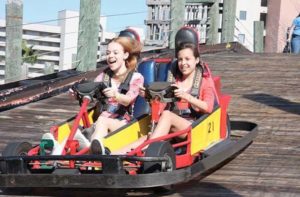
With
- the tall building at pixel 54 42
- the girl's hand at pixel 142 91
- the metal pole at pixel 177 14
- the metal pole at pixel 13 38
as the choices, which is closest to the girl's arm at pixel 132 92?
the girl's hand at pixel 142 91

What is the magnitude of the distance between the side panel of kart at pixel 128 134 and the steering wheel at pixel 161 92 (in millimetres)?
286

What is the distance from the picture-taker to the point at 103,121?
185 inches

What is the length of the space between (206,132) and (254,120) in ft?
5.56

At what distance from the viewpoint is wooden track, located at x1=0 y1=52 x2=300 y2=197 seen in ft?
14.6

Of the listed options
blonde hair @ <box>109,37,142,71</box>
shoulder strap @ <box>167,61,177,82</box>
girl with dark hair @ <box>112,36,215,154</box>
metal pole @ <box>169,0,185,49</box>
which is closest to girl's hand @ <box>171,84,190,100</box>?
girl with dark hair @ <box>112,36,215,154</box>

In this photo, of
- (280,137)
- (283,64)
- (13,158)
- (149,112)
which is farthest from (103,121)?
(283,64)

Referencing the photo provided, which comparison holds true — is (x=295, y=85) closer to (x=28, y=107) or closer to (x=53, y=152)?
(x=28, y=107)

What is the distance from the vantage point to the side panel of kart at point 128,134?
4.52 meters

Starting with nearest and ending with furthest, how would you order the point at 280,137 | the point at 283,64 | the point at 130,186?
the point at 130,186, the point at 280,137, the point at 283,64

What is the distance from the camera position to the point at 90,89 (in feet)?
15.4

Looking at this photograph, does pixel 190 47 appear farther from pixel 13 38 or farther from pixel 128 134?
pixel 13 38

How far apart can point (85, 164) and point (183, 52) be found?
1201 mm

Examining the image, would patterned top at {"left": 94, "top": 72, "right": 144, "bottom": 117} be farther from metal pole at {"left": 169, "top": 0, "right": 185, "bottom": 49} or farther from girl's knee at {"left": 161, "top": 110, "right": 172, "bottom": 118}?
metal pole at {"left": 169, "top": 0, "right": 185, "bottom": 49}

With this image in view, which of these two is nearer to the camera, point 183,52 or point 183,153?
point 183,153
